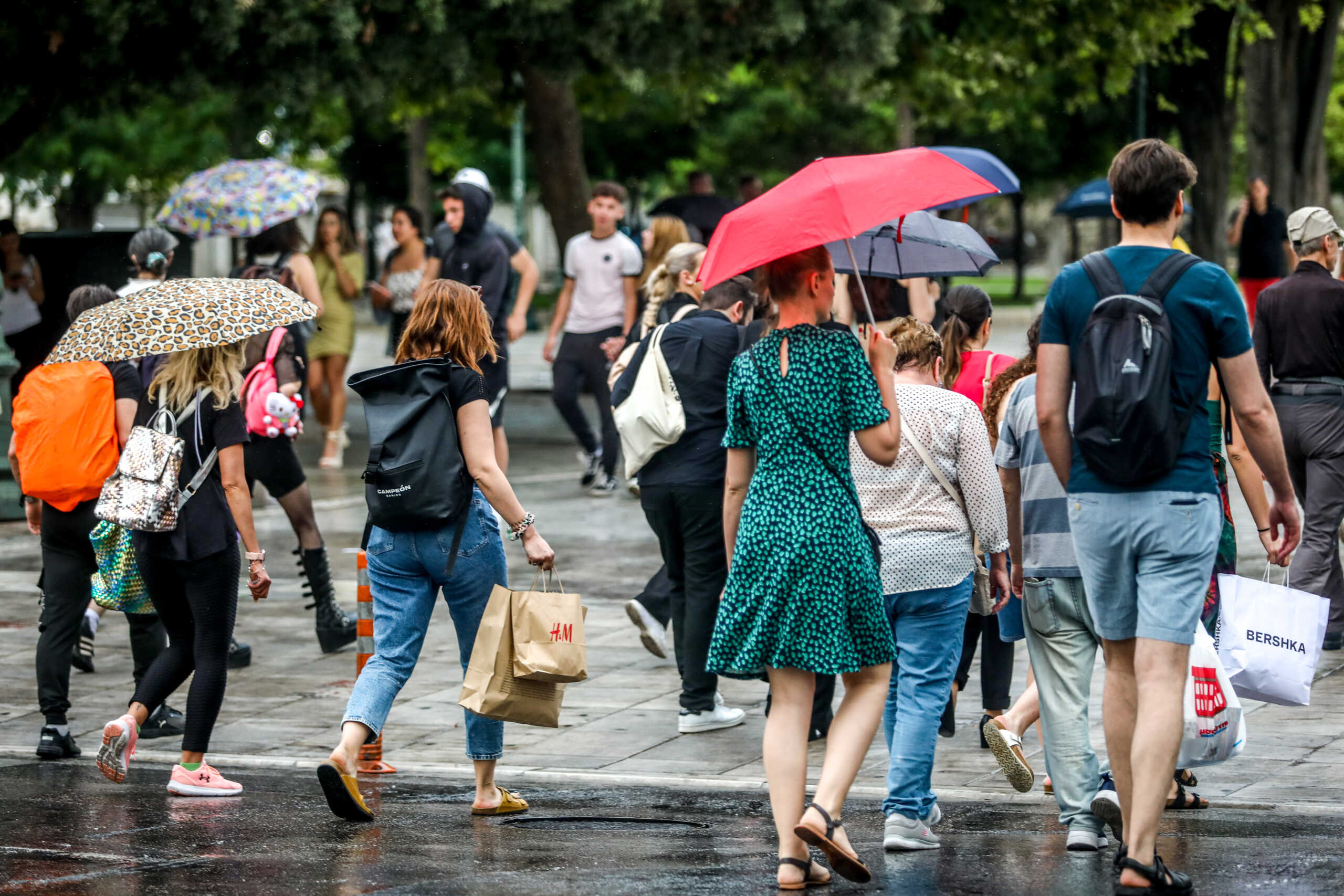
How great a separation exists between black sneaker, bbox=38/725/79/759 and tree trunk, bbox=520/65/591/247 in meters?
12.3

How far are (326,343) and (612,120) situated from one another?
2842 centimetres

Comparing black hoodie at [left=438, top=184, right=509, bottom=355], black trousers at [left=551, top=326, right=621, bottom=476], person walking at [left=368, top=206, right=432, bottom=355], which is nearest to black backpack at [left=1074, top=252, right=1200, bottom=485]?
black hoodie at [left=438, top=184, right=509, bottom=355]

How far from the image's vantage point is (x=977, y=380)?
6.86 meters

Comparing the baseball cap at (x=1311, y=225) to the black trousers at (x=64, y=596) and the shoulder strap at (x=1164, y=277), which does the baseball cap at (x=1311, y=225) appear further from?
the black trousers at (x=64, y=596)

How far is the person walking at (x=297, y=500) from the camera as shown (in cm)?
900

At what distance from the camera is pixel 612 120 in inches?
1694

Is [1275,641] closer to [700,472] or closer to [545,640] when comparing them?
[545,640]

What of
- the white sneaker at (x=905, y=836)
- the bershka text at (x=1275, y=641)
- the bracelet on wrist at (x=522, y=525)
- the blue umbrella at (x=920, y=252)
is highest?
the blue umbrella at (x=920, y=252)

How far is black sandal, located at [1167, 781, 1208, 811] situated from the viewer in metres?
5.96

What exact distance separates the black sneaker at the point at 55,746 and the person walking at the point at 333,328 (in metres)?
8.15

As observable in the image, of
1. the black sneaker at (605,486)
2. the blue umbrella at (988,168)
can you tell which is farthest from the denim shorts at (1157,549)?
the black sneaker at (605,486)

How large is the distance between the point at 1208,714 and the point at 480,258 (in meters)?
8.53

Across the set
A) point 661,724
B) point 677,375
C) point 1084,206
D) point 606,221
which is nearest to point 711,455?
point 677,375

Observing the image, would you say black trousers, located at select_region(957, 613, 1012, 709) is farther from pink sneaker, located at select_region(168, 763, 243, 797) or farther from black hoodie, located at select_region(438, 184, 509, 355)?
black hoodie, located at select_region(438, 184, 509, 355)
